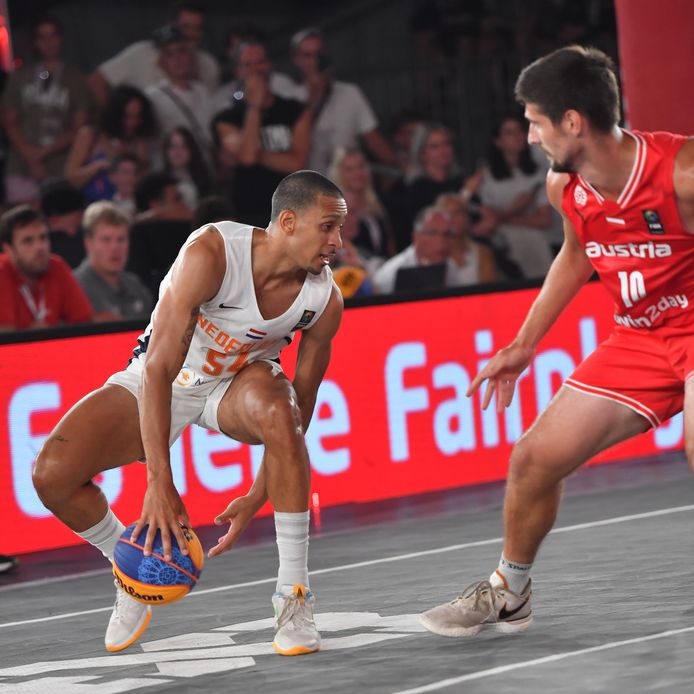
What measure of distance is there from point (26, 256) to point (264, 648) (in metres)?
3.94

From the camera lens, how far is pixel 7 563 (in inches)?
300

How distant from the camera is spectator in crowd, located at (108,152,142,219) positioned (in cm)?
1045

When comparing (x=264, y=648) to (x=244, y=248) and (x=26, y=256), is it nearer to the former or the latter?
(x=244, y=248)

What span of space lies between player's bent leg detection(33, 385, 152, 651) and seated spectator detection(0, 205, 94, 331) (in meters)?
2.82

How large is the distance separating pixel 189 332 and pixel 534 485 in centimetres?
134

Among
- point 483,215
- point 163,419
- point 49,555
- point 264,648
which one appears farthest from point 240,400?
point 483,215

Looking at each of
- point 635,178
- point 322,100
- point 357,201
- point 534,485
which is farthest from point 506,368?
point 322,100

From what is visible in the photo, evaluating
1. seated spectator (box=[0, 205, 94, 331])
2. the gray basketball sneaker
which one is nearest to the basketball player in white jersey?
the gray basketball sneaker

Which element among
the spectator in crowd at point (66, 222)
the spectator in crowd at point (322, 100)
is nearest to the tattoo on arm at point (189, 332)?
the spectator in crowd at point (66, 222)

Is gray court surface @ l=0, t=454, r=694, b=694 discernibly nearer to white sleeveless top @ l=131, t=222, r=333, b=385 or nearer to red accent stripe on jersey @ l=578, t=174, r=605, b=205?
white sleeveless top @ l=131, t=222, r=333, b=385

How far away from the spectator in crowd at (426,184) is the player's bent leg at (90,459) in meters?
6.33

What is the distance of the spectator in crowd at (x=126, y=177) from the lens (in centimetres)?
1045

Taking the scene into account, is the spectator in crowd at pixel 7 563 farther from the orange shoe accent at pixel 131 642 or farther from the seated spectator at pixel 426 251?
the seated spectator at pixel 426 251

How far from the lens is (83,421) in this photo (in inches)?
226
